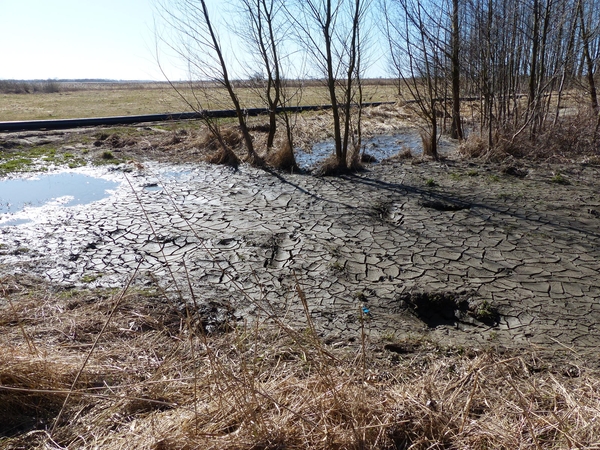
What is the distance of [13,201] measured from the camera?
27.1ft

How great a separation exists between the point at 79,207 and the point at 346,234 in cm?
437

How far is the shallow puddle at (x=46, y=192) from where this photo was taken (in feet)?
25.3

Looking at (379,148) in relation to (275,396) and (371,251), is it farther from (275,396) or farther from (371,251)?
(275,396)

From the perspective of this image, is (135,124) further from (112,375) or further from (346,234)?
(112,375)

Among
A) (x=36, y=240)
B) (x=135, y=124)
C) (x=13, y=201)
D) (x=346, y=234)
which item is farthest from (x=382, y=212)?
(x=135, y=124)

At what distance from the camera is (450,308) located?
177 inches

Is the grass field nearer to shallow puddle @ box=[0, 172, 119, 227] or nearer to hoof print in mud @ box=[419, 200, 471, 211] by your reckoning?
shallow puddle @ box=[0, 172, 119, 227]

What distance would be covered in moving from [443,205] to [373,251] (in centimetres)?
213

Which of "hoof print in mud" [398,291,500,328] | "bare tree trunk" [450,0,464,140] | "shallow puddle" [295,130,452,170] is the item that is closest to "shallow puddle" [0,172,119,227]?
"shallow puddle" [295,130,452,170]

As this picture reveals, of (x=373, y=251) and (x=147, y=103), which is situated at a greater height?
(x=147, y=103)

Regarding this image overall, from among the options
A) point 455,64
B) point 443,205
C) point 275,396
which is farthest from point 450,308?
point 455,64

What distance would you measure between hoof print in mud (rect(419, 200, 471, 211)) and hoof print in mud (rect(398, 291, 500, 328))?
2.76 metres

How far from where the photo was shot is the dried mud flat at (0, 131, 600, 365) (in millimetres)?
4250

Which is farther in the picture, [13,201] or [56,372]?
[13,201]
